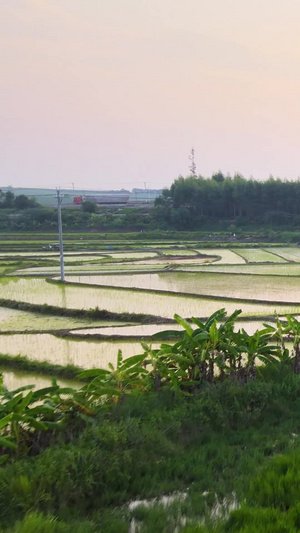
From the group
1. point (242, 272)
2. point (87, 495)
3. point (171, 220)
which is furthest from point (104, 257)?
point (87, 495)

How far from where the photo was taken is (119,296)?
12820 mm

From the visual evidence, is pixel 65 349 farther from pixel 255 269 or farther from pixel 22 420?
pixel 255 269

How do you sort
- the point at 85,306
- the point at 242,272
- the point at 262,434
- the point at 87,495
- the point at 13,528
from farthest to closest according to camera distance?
the point at 242,272, the point at 85,306, the point at 262,434, the point at 87,495, the point at 13,528

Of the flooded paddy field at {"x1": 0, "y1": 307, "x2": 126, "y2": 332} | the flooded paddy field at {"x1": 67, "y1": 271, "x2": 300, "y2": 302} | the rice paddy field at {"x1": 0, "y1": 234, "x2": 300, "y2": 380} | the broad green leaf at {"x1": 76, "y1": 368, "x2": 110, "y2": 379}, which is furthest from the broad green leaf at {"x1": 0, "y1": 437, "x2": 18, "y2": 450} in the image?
the flooded paddy field at {"x1": 67, "y1": 271, "x2": 300, "y2": 302}

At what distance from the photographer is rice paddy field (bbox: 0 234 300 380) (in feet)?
27.9

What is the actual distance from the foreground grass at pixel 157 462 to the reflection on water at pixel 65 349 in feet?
8.69

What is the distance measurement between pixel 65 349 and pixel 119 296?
4694 mm

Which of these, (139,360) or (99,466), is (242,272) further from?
(99,466)

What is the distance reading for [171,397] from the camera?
15.1 ft

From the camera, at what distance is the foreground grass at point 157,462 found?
3.02 m

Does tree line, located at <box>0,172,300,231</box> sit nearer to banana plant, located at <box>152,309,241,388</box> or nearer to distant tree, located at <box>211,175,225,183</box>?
distant tree, located at <box>211,175,225,183</box>

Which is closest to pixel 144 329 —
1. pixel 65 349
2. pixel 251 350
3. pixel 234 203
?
pixel 65 349

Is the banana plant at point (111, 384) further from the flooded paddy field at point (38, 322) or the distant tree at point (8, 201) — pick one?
the distant tree at point (8, 201)

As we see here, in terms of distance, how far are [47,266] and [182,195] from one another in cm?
2331
